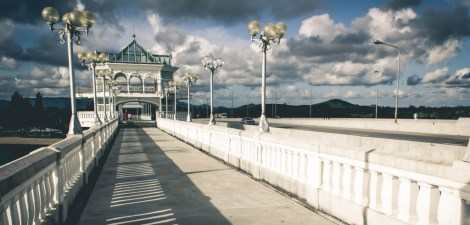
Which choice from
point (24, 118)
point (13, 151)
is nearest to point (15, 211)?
point (13, 151)

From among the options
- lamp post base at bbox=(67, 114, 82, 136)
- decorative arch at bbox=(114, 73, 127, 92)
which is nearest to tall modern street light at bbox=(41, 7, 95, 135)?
lamp post base at bbox=(67, 114, 82, 136)

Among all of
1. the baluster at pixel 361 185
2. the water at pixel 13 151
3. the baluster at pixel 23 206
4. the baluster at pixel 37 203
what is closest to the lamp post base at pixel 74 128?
the baluster at pixel 37 203

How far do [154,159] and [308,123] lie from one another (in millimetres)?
42146

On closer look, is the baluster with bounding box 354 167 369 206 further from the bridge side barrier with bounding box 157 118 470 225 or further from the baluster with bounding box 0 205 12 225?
the baluster with bounding box 0 205 12 225

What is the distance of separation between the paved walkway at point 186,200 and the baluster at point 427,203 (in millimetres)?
1691

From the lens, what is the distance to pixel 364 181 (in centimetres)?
474

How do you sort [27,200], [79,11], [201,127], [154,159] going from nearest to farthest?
1. [27,200]
2. [79,11]
3. [154,159]
4. [201,127]

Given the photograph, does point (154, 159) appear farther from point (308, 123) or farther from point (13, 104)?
point (13, 104)

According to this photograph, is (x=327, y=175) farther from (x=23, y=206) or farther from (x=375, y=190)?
(x=23, y=206)

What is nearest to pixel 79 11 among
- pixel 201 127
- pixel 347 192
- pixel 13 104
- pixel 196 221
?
pixel 201 127

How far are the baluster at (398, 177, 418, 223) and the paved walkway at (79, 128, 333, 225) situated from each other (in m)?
1.38

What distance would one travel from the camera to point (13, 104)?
312 ft

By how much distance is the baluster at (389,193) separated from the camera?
13.7 ft

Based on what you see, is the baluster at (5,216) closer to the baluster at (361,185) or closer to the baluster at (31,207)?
the baluster at (31,207)
